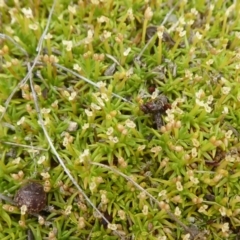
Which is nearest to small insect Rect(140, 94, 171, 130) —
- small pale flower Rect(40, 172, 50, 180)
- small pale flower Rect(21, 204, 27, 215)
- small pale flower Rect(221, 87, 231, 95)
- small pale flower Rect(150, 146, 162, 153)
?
small pale flower Rect(150, 146, 162, 153)

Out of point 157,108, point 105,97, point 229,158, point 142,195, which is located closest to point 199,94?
point 157,108

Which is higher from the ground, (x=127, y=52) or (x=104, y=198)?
(x=127, y=52)

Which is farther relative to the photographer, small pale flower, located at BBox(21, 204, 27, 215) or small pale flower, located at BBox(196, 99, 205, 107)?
small pale flower, located at BBox(196, 99, 205, 107)

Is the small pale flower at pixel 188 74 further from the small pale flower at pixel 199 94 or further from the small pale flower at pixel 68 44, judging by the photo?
the small pale flower at pixel 68 44

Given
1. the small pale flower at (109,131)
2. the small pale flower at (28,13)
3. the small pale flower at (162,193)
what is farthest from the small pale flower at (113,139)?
the small pale flower at (28,13)

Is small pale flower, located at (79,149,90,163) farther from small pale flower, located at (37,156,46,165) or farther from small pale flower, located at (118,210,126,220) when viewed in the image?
small pale flower, located at (118,210,126,220)

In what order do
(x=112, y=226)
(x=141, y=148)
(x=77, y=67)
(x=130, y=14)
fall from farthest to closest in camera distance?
(x=130, y=14)
(x=77, y=67)
(x=141, y=148)
(x=112, y=226)

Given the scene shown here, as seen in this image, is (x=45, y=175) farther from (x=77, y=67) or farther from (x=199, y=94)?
(x=199, y=94)
